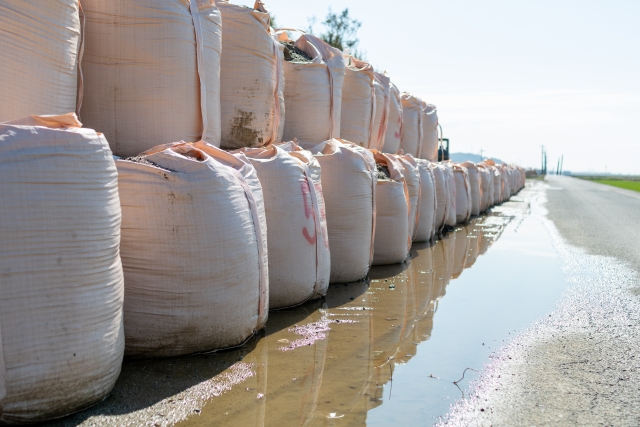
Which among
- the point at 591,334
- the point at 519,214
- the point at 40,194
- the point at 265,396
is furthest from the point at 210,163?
the point at 519,214

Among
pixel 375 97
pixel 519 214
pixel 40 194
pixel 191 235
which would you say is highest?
pixel 375 97

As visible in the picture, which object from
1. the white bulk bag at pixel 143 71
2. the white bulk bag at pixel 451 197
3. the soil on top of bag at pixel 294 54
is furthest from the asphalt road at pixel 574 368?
the white bulk bag at pixel 451 197

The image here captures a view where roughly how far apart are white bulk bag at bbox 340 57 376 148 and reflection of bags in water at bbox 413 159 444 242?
95cm

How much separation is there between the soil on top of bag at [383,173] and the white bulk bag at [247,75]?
1217mm

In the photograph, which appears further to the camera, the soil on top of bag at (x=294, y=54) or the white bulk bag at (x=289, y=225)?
the soil on top of bag at (x=294, y=54)

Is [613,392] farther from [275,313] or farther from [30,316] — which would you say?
[30,316]

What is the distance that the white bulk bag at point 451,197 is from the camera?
264 inches

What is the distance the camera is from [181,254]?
6.92ft

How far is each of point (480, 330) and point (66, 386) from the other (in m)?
1.86

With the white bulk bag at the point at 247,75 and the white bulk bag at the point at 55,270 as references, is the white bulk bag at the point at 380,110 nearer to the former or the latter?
the white bulk bag at the point at 247,75

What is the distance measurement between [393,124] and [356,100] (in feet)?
4.25

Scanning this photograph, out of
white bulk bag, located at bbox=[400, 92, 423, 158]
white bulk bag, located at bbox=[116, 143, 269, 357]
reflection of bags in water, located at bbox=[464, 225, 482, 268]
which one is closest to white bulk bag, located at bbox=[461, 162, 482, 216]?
reflection of bags in water, located at bbox=[464, 225, 482, 268]

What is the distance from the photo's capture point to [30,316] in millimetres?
1562

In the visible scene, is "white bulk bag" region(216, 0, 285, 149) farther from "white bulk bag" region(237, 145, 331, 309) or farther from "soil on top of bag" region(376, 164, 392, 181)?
"soil on top of bag" region(376, 164, 392, 181)
